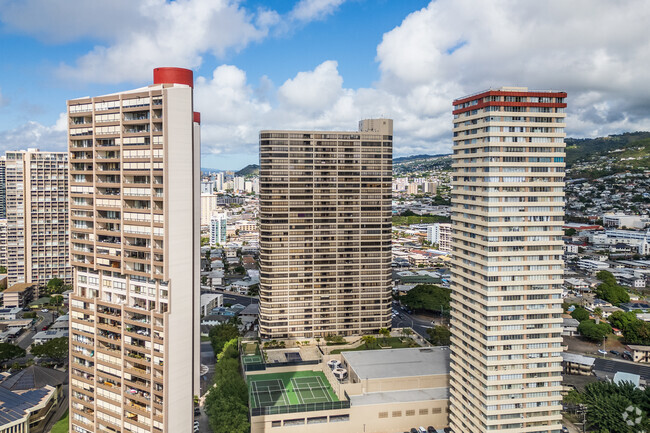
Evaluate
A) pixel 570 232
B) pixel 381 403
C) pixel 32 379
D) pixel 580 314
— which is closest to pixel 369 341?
pixel 381 403

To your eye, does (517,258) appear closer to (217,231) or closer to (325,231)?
(325,231)

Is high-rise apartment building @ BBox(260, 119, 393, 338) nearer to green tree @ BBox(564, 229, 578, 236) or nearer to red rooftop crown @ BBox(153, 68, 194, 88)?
red rooftop crown @ BBox(153, 68, 194, 88)

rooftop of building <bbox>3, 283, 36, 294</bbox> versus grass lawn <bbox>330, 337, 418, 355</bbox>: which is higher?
rooftop of building <bbox>3, 283, 36, 294</bbox>

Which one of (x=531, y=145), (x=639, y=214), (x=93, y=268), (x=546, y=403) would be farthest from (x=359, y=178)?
(x=639, y=214)

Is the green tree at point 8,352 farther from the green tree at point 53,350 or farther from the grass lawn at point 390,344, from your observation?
the grass lawn at point 390,344

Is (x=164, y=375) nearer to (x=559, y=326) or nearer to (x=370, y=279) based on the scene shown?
(x=559, y=326)

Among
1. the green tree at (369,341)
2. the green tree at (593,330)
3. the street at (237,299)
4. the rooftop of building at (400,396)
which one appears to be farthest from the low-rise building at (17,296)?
the green tree at (593,330)

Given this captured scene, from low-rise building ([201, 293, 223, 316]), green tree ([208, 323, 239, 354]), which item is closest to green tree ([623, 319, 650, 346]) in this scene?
green tree ([208, 323, 239, 354])
